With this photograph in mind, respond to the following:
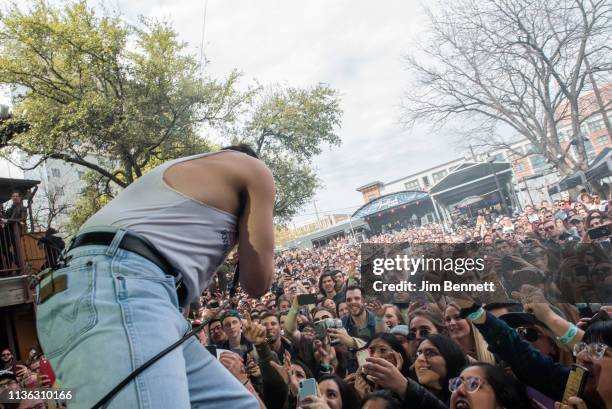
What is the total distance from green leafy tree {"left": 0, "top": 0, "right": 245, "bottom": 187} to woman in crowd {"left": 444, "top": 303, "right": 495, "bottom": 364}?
12.0 m

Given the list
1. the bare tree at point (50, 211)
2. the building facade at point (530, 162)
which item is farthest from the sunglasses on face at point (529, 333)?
the bare tree at point (50, 211)

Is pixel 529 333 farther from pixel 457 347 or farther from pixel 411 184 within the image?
pixel 411 184

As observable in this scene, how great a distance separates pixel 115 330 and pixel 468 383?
2.12m

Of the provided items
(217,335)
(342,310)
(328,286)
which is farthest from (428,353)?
(328,286)

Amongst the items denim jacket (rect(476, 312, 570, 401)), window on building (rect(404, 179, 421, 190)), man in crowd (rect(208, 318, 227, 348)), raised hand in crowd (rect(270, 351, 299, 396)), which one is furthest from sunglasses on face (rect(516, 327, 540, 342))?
window on building (rect(404, 179, 421, 190))

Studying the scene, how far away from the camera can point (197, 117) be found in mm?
15367

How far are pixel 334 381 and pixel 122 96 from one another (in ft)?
42.6

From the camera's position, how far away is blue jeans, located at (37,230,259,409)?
33.5 inches

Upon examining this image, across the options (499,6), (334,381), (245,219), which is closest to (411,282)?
(334,381)

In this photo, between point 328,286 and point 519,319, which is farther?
point 328,286

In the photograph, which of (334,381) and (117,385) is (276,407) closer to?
(334,381)

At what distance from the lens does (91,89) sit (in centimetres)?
1377

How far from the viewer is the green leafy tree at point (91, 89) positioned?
1291cm

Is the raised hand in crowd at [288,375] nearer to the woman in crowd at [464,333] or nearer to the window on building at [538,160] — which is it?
the woman in crowd at [464,333]
